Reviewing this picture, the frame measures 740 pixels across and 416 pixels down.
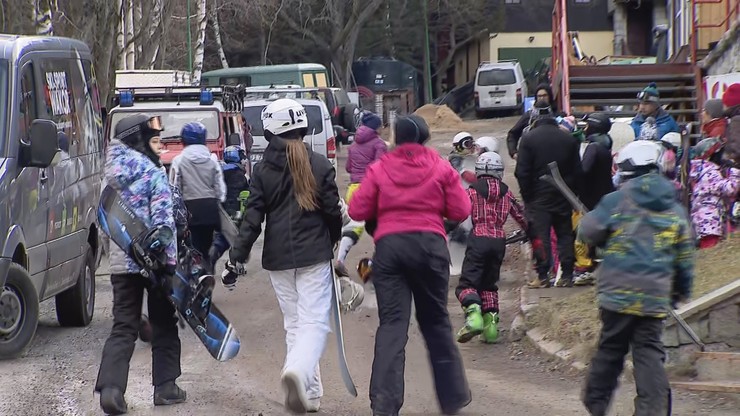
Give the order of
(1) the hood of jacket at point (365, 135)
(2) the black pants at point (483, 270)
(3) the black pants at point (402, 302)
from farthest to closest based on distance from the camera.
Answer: (1) the hood of jacket at point (365, 135) < (2) the black pants at point (483, 270) < (3) the black pants at point (402, 302)

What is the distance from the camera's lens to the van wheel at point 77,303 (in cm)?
1016

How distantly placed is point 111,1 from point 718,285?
18.5 metres

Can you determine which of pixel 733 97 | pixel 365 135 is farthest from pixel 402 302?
pixel 365 135

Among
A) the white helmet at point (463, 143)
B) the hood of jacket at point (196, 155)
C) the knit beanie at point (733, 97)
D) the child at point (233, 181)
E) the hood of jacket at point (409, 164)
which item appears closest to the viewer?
the hood of jacket at point (409, 164)

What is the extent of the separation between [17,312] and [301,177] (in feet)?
10.3

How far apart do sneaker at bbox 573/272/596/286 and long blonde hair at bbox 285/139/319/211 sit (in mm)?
4434

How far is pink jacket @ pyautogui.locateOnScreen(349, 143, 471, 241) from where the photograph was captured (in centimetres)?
656

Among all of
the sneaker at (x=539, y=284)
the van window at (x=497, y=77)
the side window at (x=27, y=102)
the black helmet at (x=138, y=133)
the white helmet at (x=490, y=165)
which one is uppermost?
the van window at (x=497, y=77)

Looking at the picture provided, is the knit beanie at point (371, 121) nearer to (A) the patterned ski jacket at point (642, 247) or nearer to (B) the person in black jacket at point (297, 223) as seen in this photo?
(B) the person in black jacket at point (297, 223)

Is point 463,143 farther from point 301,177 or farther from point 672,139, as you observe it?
point 301,177

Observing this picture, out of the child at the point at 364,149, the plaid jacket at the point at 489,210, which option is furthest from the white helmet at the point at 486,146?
the child at the point at 364,149

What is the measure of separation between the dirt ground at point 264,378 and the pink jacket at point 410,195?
1272mm

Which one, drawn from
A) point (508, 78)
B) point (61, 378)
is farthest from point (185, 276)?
point (508, 78)

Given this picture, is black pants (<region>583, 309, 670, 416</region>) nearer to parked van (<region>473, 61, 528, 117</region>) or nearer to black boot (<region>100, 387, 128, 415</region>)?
black boot (<region>100, 387, 128, 415</region>)
